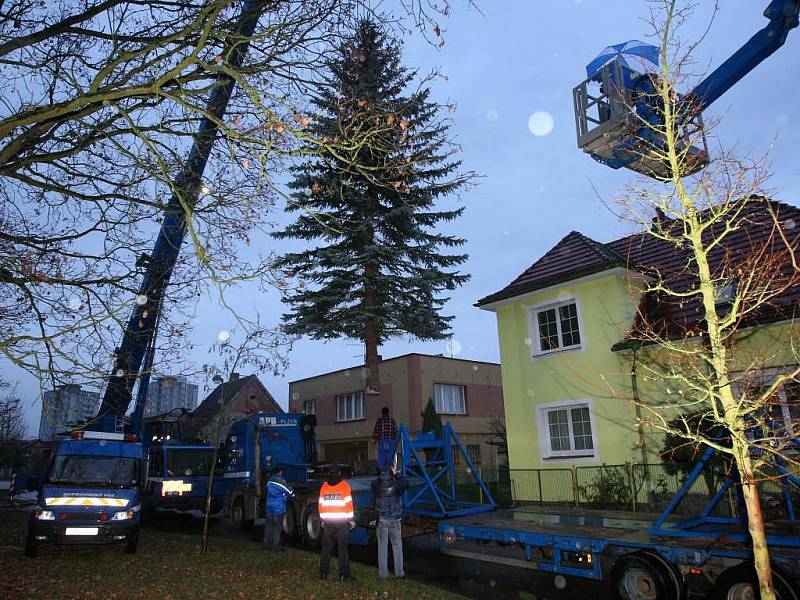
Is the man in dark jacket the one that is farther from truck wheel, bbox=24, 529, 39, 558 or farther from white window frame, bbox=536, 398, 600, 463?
white window frame, bbox=536, 398, 600, 463

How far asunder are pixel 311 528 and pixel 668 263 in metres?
12.1

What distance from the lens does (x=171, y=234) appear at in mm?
13484

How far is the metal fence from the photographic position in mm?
12867

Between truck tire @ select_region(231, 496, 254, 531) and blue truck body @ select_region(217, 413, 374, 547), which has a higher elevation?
blue truck body @ select_region(217, 413, 374, 547)

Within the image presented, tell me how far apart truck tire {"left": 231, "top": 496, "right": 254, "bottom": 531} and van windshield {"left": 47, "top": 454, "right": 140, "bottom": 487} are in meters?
4.89

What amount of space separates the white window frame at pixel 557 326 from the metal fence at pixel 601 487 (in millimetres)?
3356

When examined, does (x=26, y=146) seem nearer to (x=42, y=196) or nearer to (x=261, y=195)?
(x=42, y=196)

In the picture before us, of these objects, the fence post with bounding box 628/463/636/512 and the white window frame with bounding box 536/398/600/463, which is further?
the white window frame with bounding box 536/398/600/463

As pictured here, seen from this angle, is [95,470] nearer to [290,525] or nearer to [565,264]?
[290,525]

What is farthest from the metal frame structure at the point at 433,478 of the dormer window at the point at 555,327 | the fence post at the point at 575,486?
the dormer window at the point at 555,327

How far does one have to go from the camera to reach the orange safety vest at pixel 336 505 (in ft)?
30.3

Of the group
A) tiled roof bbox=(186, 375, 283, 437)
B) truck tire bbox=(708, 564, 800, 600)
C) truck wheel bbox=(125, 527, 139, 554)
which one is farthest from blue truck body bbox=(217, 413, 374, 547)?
tiled roof bbox=(186, 375, 283, 437)

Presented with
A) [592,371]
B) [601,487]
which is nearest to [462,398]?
[592,371]

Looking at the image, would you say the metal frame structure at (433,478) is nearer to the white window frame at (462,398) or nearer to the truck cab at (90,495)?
the truck cab at (90,495)
